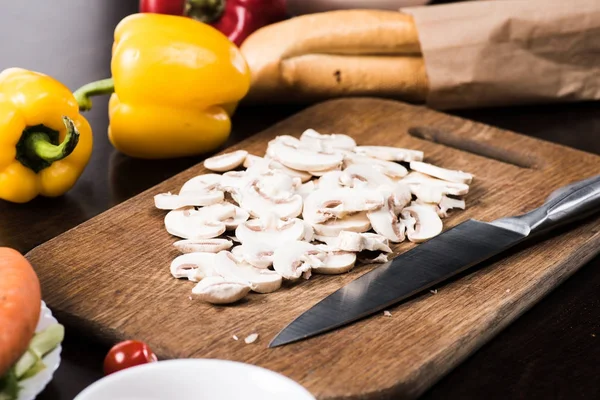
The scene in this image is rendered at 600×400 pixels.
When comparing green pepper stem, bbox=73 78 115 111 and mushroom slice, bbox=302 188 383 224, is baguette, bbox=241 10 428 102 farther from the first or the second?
mushroom slice, bbox=302 188 383 224

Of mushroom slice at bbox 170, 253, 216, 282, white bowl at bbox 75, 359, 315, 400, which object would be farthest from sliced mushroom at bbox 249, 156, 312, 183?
white bowl at bbox 75, 359, 315, 400

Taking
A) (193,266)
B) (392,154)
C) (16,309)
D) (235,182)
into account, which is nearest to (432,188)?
→ (392,154)

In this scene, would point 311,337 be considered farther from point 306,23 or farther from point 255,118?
point 306,23

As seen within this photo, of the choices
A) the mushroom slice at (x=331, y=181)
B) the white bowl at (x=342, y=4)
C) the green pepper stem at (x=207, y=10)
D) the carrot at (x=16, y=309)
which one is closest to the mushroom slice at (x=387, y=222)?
the mushroom slice at (x=331, y=181)

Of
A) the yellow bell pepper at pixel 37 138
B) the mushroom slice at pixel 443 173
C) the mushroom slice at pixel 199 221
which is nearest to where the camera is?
the mushroom slice at pixel 199 221

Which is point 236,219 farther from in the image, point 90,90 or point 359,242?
point 90,90

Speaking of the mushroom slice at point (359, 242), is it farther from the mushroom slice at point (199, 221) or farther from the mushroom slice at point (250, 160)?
the mushroom slice at point (250, 160)
